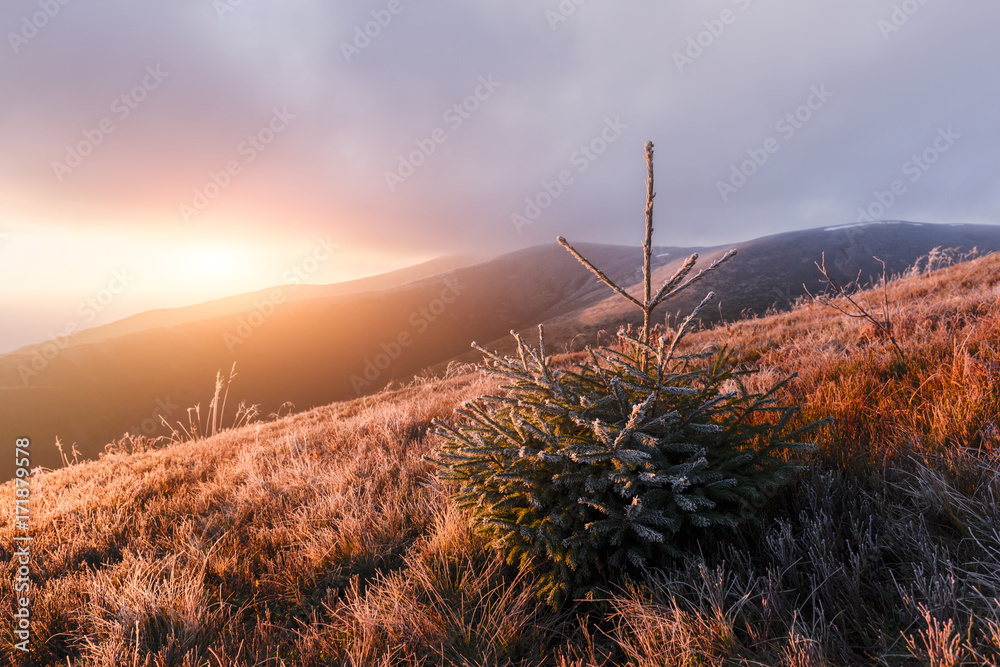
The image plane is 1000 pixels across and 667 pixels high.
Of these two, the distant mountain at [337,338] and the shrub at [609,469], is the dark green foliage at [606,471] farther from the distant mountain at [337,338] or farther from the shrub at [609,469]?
the distant mountain at [337,338]

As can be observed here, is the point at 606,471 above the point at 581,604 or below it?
above

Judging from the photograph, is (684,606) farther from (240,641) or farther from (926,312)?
(926,312)

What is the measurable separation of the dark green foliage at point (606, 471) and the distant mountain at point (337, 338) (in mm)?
30722

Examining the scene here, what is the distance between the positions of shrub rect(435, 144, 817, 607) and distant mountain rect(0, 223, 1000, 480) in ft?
101

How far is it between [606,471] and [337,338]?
66284 mm

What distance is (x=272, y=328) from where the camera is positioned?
62.2 metres

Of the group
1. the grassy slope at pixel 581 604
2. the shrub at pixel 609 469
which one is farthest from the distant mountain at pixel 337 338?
the shrub at pixel 609 469

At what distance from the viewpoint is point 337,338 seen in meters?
62.7

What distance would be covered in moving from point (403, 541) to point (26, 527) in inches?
159

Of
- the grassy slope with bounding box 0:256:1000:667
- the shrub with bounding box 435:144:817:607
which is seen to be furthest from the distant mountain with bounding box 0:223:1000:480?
the shrub with bounding box 435:144:817:607

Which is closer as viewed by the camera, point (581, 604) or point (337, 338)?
point (581, 604)

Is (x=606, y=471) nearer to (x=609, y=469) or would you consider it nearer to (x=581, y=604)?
(x=609, y=469)

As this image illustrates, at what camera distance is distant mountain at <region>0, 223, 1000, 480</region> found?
43.1m

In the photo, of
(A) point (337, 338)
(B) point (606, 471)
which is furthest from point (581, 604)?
(A) point (337, 338)
